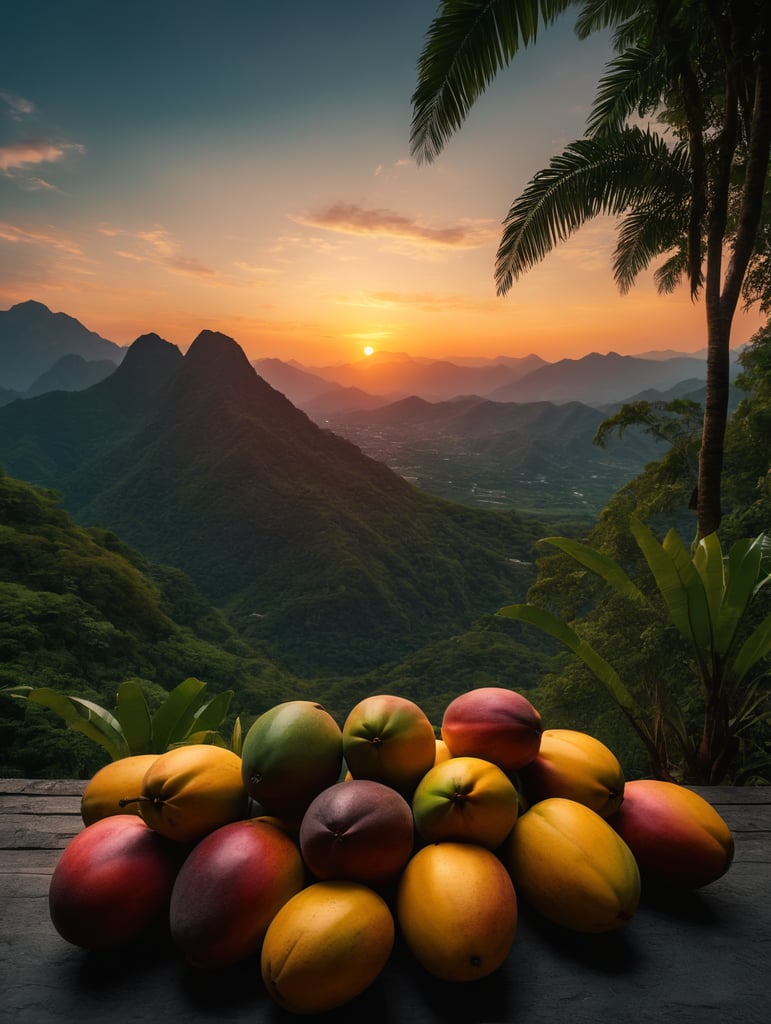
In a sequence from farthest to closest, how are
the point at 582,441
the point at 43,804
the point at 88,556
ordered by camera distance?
the point at 582,441, the point at 88,556, the point at 43,804

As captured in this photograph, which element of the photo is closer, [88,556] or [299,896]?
[299,896]

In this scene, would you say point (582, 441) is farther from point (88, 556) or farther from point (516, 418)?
point (88, 556)

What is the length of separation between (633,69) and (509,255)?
213 centimetres

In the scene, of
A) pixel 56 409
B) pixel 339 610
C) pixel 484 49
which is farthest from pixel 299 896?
pixel 56 409

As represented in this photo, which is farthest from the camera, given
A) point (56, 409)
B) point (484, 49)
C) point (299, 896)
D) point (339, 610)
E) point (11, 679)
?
point (56, 409)

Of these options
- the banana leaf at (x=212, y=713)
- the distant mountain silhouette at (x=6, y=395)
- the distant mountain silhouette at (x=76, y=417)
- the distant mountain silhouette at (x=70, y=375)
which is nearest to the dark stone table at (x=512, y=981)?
the banana leaf at (x=212, y=713)

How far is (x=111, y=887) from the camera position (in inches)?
30.4

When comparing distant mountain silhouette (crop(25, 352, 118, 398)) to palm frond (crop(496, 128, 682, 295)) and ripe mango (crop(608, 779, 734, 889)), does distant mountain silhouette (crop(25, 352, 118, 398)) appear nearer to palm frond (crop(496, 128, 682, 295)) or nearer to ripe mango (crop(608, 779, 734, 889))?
palm frond (crop(496, 128, 682, 295))

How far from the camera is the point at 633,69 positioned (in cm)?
571

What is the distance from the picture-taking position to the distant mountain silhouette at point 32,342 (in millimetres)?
137125

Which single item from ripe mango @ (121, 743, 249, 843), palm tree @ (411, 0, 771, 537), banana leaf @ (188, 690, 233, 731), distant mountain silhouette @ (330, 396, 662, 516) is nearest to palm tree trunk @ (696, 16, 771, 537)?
palm tree @ (411, 0, 771, 537)

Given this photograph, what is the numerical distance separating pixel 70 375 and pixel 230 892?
150 metres

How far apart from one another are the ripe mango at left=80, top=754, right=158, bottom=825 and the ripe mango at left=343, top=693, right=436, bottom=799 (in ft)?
1.23

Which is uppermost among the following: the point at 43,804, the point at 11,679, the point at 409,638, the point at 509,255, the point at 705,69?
the point at 705,69
